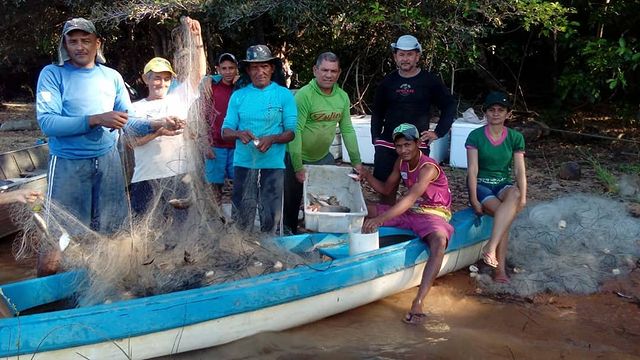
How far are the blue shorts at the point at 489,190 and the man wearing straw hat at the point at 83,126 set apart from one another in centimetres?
267

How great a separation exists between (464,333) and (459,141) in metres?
4.56

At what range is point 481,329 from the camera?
422 cm

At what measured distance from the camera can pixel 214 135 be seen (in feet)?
17.4

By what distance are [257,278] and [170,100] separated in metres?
1.65

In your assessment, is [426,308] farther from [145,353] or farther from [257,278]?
[145,353]

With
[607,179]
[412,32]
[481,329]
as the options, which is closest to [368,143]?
[412,32]

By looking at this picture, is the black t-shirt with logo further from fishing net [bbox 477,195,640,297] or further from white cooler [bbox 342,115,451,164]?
white cooler [bbox 342,115,451,164]

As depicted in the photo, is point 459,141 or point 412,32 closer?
point 412,32

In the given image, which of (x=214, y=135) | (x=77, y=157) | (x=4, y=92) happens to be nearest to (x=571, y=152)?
(x=214, y=135)

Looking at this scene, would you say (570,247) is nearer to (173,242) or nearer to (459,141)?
(459,141)

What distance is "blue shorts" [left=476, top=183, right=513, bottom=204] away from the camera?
4.89 m

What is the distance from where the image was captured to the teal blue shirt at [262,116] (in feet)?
15.0

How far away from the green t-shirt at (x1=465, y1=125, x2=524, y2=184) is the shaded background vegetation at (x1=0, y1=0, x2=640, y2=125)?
7.59 feet

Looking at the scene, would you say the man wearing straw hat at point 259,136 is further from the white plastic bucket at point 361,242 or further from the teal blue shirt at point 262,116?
the white plastic bucket at point 361,242
